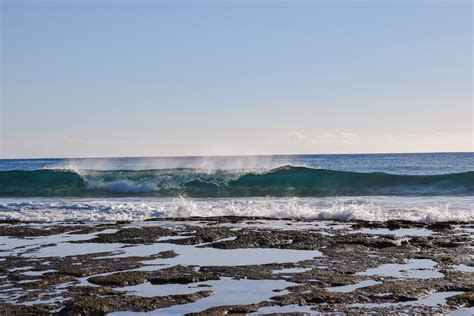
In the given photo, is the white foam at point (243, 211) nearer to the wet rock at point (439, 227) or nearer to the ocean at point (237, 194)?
the ocean at point (237, 194)

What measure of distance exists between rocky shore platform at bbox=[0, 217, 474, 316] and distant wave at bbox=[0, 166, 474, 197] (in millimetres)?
17313

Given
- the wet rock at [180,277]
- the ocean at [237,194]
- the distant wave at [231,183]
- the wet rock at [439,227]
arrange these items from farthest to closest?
1. the distant wave at [231,183]
2. the ocean at [237,194]
3. the wet rock at [439,227]
4. the wet rock at [180,277]

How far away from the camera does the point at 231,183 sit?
133ft

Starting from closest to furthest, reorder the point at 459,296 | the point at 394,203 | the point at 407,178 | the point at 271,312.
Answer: the point at 271,312, the point at 459,296, the point at 394,203, the point at 407,178

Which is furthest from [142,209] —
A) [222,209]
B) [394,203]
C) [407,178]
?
[407,178]

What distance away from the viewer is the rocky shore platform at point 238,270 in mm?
8391

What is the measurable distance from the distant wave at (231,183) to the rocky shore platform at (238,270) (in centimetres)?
1731

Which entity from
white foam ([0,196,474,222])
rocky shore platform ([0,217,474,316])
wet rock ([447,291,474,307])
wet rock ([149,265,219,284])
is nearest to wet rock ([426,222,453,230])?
rocky shore platform ([0,217,474,316])

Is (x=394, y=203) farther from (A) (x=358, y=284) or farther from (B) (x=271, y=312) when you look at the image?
(B) (x=271, y=312)

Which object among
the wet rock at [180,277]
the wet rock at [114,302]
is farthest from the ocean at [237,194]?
the wet rock at [114,302]

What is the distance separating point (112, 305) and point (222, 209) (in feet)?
47.7

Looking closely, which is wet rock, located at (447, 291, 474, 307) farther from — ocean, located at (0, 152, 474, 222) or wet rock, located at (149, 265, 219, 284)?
ocean, located at (0, 152, 474, 222)

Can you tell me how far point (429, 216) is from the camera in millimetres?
19078

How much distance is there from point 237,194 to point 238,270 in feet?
75.3
